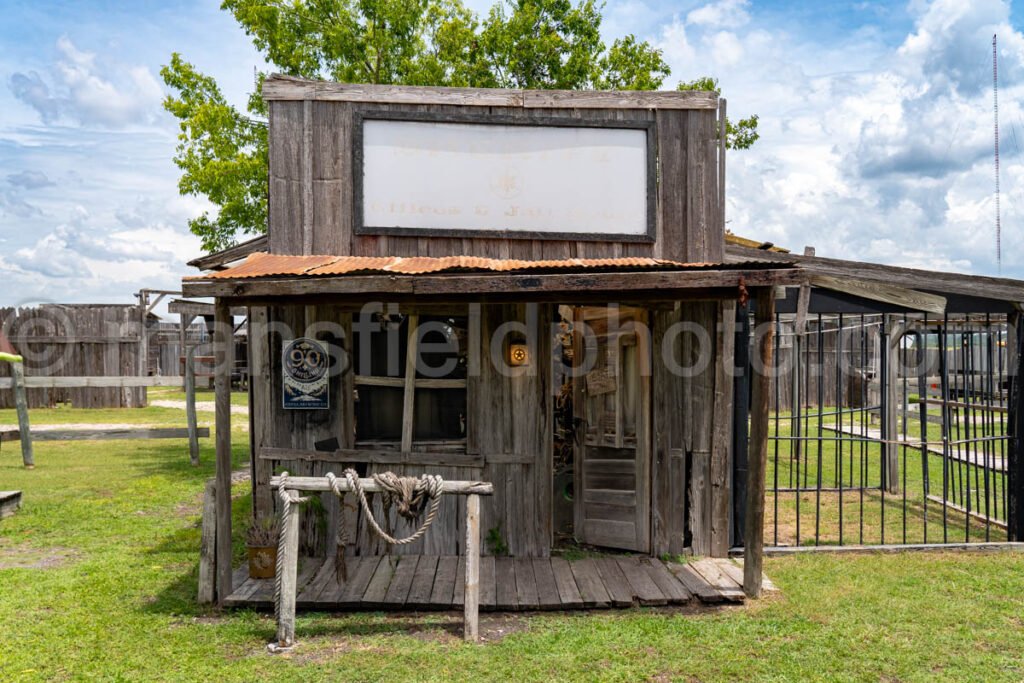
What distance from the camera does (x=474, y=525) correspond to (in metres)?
5.09

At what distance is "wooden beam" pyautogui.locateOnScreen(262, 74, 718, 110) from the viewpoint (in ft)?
22.7

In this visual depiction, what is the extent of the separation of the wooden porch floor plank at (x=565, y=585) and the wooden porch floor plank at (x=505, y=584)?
0.36m

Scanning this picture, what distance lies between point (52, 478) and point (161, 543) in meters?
4.70

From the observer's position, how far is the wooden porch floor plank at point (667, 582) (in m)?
5.72

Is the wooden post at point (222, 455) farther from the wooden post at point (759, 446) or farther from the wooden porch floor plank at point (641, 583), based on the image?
the wooden post at point (759, 446)

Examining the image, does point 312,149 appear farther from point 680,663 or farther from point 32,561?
point 680,663

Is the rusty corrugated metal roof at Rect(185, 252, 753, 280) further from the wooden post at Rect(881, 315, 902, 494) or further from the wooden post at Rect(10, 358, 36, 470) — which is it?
the wooden post at Rect(10, 358, 36, 470)

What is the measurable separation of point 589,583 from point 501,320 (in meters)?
2.36

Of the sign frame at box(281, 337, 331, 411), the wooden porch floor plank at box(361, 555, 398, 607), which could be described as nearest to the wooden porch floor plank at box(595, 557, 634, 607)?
the wooden porch floor plank at box(361, 555, 398, 607)

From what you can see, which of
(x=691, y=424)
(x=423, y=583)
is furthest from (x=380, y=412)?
(x=691, y=424)

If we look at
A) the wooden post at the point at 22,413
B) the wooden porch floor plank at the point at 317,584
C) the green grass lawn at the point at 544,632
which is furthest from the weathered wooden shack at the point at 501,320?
the wooden post at the point at 22,413

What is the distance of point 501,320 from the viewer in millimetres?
6695

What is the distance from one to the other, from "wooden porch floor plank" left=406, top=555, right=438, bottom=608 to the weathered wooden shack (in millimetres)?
218

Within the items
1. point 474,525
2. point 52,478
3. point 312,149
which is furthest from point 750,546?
point 52,478
